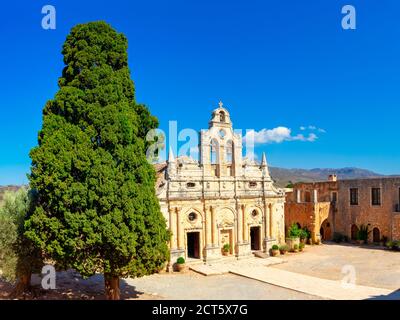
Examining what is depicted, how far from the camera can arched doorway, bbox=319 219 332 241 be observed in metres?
35.3

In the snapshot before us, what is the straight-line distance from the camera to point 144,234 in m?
14.8

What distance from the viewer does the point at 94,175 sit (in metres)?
14.0

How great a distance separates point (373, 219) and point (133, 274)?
83.2 ft

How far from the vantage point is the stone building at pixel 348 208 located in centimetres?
3102

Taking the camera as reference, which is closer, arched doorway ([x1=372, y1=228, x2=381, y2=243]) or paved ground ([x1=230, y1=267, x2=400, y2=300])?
paved ground ([x1=230, y1=267, x2=400, y2=300])

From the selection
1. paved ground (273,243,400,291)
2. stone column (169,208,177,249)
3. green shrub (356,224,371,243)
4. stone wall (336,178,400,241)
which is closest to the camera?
paved ground (273,243,400,291)

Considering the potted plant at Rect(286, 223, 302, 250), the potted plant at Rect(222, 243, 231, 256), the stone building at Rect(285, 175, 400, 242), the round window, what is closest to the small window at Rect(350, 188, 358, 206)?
the stone building at Rect(285, 175, 400, 242)

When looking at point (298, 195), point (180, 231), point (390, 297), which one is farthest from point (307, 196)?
point (390, 297)

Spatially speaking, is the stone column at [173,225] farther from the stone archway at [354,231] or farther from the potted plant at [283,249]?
the stone archway at [354,231]

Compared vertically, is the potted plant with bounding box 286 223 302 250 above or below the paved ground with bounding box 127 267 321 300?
above

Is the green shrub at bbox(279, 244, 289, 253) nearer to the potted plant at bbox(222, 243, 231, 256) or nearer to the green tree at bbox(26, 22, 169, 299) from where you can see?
the potted plant at bbox(222, 243, 231, 256)

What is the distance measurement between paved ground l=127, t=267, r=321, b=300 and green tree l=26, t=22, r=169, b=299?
4.09 metres

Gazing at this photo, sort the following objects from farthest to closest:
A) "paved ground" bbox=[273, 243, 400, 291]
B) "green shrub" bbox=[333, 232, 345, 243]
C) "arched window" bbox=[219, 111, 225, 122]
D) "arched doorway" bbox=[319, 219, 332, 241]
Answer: "arched doorway" bbox=[319, 219, 332, 241]
"green shrub" bbox=[333, 232, 345, 243]
"arched window" bbox=[219, 111, 225, 122]
"paved ground" bbox=[273, 243, 400, 291]

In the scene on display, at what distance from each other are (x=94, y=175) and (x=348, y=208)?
1071 inches
